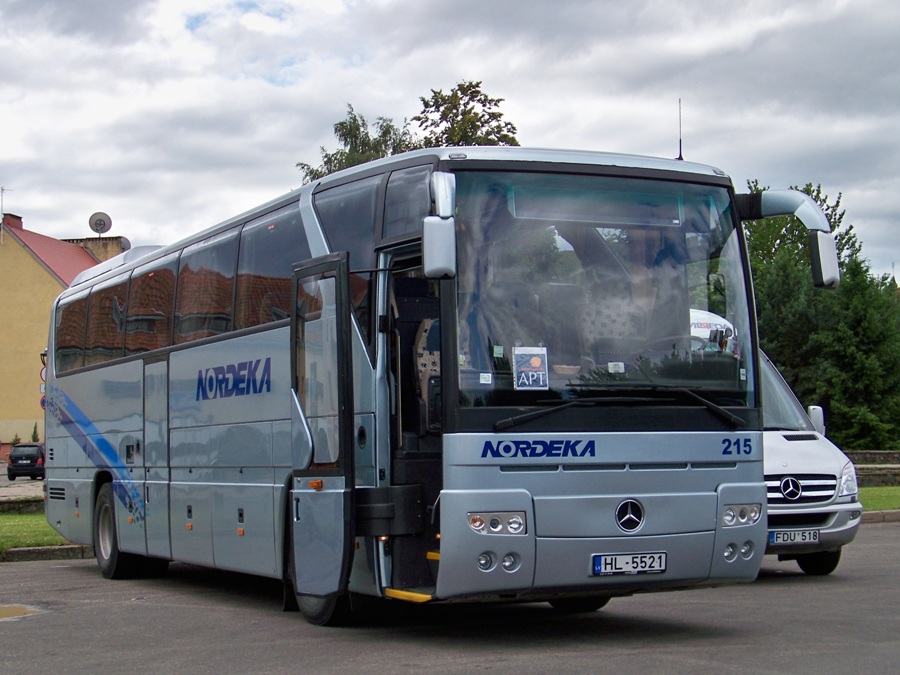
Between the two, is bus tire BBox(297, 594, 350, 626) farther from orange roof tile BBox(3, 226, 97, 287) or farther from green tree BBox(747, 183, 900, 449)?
orange roof tile BBox(3, 226, 97, 287)

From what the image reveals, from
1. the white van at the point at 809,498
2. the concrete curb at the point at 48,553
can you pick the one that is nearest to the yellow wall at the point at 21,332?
the concrete curb at the point at 48,553

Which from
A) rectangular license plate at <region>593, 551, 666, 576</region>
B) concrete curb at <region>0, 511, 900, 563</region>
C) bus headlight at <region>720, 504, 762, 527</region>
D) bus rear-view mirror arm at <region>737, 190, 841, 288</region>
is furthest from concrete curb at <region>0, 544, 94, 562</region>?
bus rear-view mirror arm at <region>737, 190, 841, 288</region>

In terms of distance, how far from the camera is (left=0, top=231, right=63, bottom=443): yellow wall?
232 ft

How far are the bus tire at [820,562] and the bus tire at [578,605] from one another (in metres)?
3.75

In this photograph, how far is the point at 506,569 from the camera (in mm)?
8945

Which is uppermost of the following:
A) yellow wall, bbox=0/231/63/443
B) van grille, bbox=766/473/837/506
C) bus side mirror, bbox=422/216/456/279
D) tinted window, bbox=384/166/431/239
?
yellow wall, bbox=0/231/63/443

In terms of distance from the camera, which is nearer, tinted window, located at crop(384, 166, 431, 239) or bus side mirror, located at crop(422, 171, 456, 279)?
bus side mirror, located at crop(422, 171, 456, 279)

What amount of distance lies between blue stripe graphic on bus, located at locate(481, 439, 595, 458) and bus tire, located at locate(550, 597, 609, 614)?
293 cm

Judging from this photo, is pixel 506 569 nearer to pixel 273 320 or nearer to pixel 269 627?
pixel 269 627

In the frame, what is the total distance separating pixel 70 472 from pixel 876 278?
45.2 metres

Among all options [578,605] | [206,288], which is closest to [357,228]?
[206,288]

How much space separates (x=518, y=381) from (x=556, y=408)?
0.31 m

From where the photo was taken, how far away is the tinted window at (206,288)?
13031 millimetres

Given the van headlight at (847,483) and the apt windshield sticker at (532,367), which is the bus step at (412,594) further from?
the van headlight at (847,483)
